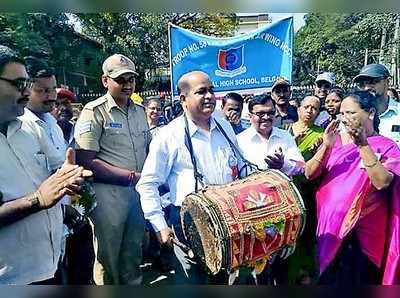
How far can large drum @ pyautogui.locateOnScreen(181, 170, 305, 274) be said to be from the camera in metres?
3.28

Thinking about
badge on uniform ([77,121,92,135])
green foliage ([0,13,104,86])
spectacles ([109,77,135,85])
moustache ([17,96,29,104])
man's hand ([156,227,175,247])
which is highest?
green foliage ([0,13,104,86])

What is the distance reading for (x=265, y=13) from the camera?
3268mm

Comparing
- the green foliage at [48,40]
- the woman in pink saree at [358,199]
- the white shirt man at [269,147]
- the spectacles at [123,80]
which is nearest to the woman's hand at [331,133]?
the woman in pink saree at [358,199]

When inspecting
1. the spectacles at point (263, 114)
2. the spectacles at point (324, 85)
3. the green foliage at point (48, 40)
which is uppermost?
the green foliage at point (48, 40)

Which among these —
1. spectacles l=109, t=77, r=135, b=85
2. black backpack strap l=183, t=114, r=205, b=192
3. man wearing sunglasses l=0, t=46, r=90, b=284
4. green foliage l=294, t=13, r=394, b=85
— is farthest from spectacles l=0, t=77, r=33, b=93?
green foliage l=294, t=13, r=394, b=85

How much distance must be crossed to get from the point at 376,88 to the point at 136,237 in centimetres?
146

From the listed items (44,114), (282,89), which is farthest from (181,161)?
(44,114)

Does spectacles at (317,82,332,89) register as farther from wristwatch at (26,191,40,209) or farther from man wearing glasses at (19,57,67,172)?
wristwatch at (26,191,40,209)

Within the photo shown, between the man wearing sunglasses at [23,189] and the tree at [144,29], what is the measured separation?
1.41 feet

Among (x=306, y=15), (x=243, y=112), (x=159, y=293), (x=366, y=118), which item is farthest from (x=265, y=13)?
(x=159, y=293)

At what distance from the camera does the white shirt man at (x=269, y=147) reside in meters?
3.34

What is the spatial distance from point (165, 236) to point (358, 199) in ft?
3.42

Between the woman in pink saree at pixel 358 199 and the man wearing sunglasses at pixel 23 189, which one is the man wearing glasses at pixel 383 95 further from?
the man wearing sunglasses at pixel 23 189
